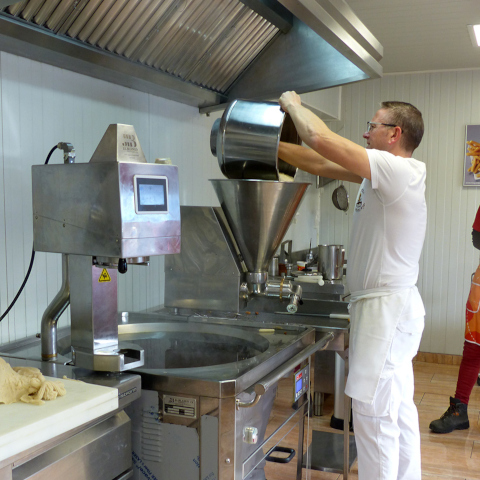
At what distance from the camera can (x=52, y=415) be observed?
107 centimetres

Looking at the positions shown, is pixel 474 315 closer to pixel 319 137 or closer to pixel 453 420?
pixel 453 420

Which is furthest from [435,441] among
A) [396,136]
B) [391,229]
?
[396,136]

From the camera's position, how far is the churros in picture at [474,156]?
5.08 metres

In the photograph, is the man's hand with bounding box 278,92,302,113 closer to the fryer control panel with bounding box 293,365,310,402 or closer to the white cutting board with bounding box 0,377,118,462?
the fryer control panel with bounding box 293,365,310,402

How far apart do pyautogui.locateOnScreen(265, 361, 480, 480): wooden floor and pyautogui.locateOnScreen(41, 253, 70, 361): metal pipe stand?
2.25 feet

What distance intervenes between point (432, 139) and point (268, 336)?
3.95 m

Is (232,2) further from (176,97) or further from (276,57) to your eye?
(176,97)

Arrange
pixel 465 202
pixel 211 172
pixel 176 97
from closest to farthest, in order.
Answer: pixel 176 97 → pixel 211 172 → pixel 465 202

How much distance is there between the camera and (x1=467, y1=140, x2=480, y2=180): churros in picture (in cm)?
508

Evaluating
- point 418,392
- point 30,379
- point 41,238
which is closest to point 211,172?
point 41,238

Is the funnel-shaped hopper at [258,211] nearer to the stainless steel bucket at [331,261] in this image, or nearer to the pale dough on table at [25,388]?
the pale dough on table at [25,388]

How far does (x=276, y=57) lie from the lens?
7.66 ft

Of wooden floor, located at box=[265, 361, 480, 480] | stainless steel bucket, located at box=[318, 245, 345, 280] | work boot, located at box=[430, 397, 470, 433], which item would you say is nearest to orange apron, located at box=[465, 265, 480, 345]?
work boot, located at box=[430, 397, 470, 433]

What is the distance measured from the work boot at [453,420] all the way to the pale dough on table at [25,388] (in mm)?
2943
